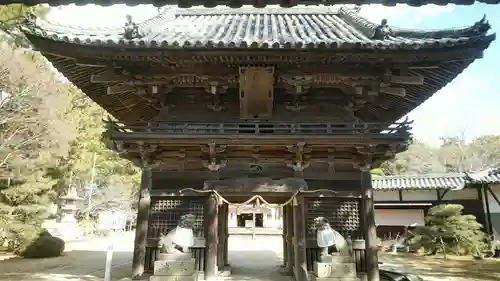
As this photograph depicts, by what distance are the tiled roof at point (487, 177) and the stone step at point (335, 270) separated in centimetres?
1601

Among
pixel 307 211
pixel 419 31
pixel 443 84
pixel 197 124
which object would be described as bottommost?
pixel 307 211

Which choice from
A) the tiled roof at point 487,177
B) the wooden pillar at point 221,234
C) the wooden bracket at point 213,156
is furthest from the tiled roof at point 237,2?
the tiled roof at point 487,177

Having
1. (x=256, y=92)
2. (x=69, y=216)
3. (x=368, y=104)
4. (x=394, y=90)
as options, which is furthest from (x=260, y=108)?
(x=69, y=216)

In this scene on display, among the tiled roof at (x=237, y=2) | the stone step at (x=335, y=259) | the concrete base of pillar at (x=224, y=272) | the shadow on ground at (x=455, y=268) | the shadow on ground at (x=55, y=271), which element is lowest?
the shadow on ground at (x=455, y=268)

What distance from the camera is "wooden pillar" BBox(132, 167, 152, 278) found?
7.23m

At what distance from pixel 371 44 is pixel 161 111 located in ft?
15.8

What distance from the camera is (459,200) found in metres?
20.8

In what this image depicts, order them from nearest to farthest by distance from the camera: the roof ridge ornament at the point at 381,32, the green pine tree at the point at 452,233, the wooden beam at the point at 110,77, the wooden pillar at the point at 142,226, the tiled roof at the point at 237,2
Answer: the tiled roof at the point at 237,2 → the roof ridge ornament at the point at 381,32 → the wooden beam at the point at 110,77 → the wooden pillar at the point at 142,226 → the green pine tree at the point at 452,233

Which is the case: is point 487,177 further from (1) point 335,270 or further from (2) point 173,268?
(2) point 173,268

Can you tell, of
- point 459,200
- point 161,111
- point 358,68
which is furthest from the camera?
point 459,200

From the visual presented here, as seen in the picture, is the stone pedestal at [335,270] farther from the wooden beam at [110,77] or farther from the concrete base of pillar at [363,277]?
the wooden beam at [110,77]

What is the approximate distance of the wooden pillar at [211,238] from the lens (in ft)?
23.4

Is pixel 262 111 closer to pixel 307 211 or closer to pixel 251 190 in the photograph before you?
pixel 251 190

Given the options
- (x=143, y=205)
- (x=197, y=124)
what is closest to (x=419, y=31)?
(x=197, y=124)
